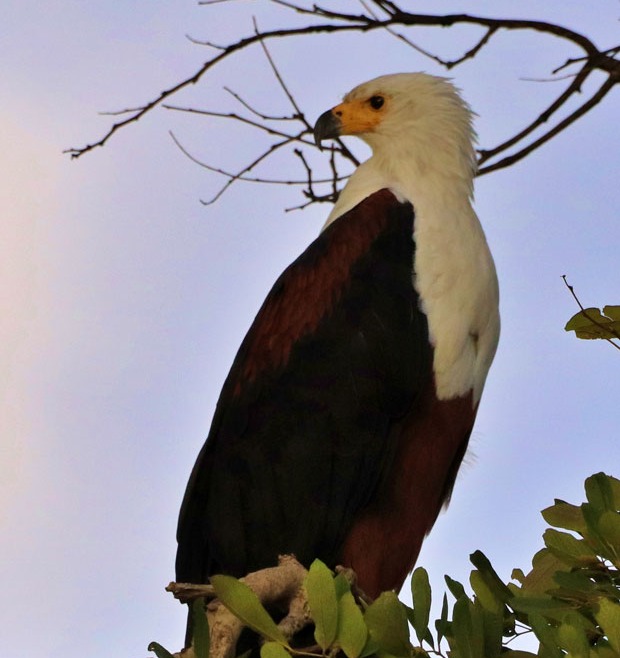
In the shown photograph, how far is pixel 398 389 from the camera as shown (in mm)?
3740

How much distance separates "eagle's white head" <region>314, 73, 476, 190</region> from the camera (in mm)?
4289

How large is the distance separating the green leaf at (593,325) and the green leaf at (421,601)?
0.98 metres

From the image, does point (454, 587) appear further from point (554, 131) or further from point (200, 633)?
point (554, 131)

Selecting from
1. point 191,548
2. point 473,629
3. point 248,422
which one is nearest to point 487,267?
point 248,422

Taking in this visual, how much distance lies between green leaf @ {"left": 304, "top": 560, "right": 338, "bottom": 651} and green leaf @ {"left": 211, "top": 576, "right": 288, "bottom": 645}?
90 millimetres

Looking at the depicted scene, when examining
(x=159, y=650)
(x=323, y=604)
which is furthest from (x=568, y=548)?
(x=159, y=650)

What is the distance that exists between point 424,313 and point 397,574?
2.67ft

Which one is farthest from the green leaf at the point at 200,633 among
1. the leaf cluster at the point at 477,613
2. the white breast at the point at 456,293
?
the white breast at the point at 456,293

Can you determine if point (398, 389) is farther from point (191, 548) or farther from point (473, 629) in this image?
point (473, 629)

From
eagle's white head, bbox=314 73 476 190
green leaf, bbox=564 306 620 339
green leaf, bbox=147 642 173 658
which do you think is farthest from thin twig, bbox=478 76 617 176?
green leaf, bbox=147 642 173 658

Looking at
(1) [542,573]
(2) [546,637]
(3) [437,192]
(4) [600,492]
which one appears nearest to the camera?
(2) [546,637]

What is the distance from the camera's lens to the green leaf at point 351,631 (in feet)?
7.43

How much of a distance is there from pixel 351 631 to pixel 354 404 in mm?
1534

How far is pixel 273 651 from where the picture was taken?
7.25ft
